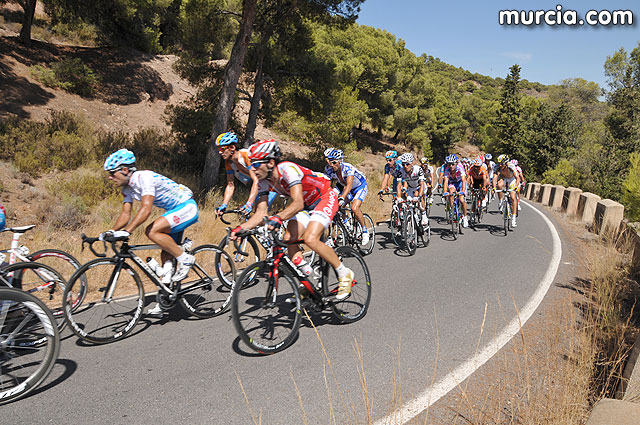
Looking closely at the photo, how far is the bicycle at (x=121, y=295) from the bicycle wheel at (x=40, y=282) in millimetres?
317

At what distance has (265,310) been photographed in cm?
466

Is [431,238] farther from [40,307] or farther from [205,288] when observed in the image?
[40,307]

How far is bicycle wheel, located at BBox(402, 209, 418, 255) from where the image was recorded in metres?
9.13

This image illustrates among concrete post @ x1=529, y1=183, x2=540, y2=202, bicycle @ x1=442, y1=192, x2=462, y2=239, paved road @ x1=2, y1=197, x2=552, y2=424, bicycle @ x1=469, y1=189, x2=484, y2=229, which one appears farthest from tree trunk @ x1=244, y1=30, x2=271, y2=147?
concrete post @ x1=529, y1=183, x2=540, y2=202

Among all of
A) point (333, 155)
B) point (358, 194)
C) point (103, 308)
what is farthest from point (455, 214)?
point (103, 308)

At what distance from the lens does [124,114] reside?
1992 centimetres

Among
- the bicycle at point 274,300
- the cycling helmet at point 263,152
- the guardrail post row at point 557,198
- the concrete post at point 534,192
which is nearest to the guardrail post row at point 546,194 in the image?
the guardrail post row at point 557,198

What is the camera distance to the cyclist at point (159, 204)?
472 cm

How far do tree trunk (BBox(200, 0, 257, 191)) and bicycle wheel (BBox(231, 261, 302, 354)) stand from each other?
9873 millimetres

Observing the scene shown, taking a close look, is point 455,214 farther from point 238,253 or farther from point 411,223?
point 238,253

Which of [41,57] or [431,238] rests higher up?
[41,57]

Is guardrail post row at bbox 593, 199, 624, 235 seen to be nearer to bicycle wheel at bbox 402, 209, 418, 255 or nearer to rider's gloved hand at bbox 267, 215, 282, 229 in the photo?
bicycle wheel at bbox 402, 209, 418, 255

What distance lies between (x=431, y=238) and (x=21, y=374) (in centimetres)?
948

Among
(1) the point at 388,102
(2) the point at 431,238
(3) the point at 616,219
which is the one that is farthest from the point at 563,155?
(2) the point at 431,238
